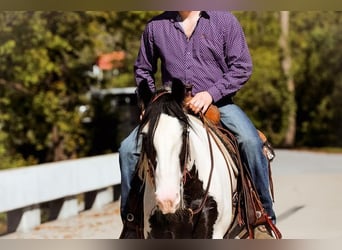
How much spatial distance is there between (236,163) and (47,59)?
6.65m

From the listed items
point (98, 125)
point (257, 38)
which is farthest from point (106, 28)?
point (257, 38)

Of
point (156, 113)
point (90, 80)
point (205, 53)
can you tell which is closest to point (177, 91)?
point (156, 113)

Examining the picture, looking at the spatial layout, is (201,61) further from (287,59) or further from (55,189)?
(287,59)

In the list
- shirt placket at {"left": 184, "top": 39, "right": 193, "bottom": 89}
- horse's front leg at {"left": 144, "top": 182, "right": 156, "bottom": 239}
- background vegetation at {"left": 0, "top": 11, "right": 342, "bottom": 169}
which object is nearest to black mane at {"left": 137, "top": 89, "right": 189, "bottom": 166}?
horse's front leg at {"left": 144, "top": 182, "right": 156, "bottom": 239}

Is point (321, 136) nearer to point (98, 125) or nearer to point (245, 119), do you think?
point (98, 125)

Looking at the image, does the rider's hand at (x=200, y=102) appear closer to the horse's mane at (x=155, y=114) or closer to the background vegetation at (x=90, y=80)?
the horse's mane at (x=155, y=114)

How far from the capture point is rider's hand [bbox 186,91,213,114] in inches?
134

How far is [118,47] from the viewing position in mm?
10477

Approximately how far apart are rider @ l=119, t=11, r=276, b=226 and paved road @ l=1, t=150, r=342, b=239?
182 centimetres

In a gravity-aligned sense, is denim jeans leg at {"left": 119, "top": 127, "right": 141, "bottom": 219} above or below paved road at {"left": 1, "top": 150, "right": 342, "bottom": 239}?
above

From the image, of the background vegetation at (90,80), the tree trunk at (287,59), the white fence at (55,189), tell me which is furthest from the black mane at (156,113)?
the tree trunk at (287,59)

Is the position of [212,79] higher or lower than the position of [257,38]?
higher

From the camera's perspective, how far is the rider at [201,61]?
3580 mm

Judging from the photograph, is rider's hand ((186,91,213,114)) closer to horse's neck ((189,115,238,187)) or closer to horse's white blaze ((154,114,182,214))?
horse's neck ((189,115,238,187))
